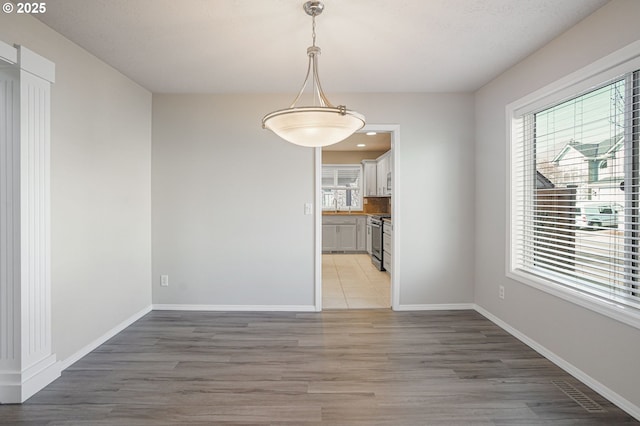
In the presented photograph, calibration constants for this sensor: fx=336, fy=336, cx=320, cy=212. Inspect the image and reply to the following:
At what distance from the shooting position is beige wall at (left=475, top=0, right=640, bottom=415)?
80.0 inches

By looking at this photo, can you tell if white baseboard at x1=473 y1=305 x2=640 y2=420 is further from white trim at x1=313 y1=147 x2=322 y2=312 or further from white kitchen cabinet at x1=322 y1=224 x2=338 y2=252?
white kitchen cabinet at x1=322 y1=224 x2=338 y2=252

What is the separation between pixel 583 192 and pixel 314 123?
6.66 ft

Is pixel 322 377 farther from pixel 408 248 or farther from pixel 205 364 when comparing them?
pixel 408 248

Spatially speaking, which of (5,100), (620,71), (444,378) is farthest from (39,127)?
(620,71)

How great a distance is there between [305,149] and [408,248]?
1.63 meters

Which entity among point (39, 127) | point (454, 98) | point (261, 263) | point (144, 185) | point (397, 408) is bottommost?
point (397, 408)

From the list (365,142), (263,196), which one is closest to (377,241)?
(365,142)

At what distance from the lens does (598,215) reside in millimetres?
2285

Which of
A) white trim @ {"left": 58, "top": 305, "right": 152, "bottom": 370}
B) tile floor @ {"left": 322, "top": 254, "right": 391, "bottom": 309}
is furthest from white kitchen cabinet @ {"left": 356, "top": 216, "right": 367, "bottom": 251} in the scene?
white trim @ {"left": 58, "top": 305, "right": 152, "bottom": 370}

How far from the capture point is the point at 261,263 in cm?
385

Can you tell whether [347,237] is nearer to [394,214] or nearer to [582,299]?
[394,214]

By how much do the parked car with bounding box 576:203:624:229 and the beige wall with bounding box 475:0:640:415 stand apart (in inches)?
23.6

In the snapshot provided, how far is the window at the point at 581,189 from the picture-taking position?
207 cm

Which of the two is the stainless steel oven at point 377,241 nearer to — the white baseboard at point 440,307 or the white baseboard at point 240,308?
the white baseboard at point 440,307
